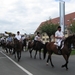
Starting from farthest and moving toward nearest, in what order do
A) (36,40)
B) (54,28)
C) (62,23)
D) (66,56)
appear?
(54,28)
(62,23)
(36,40)
(66,56)

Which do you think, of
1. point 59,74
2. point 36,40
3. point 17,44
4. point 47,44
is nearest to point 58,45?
point 47,44

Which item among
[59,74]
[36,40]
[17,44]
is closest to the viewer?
[59,74]

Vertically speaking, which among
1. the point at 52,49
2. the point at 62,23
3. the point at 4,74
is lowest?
the point at 4,74

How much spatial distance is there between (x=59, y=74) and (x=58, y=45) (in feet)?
9.15

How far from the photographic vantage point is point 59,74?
34.0 feet

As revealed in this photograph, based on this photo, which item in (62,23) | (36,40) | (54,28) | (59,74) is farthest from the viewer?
(54,28)

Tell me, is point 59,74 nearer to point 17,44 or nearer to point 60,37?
point 60,37

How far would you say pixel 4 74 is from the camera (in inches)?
420

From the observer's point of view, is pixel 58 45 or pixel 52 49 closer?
pixel 58 45

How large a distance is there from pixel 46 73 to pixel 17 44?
701 centimetres

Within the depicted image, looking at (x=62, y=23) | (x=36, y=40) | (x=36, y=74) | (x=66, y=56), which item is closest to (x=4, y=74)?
(x=36, y=74)

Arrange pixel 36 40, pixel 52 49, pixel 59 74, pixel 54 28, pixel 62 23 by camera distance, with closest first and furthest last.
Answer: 1. pixel 59 74
2. pixel 52 49
3. pixel 36 40
4. pixel 62 23
5. pixel 54 28

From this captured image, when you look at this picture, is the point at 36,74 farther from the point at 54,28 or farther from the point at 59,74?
the point at 54,28

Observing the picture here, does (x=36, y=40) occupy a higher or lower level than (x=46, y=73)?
higher
